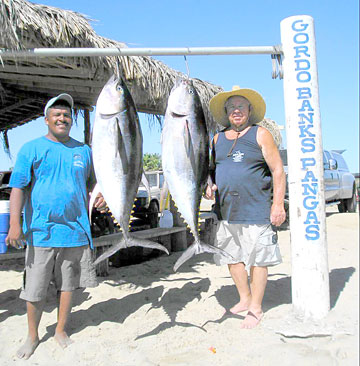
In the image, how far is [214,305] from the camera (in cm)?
379

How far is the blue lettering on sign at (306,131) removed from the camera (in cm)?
313

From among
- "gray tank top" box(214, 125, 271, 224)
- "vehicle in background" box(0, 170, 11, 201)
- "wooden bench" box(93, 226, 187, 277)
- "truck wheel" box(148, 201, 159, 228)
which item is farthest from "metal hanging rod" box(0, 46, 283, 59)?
"truck wheel" box(148, 201, 159, 228)

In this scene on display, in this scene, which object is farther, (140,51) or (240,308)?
(240,308)

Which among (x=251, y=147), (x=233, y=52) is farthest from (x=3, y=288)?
(x=233, y=52)

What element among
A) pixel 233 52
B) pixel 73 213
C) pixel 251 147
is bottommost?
pixel 73 213

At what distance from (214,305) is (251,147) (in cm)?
171

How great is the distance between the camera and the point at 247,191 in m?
3.24

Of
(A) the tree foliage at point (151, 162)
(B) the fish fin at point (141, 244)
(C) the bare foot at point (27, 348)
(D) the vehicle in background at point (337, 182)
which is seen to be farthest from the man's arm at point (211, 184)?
(A) the tree foliage at point (151, 162)

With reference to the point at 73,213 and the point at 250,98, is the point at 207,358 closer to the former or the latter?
the point at 73,213

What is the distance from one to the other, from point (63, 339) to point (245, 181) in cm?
203

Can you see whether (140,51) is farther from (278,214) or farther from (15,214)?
(278,214)

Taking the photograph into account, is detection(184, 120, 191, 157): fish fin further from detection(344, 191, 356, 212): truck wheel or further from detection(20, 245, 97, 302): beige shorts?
detection(344, 191, 356, 212): truck wheel

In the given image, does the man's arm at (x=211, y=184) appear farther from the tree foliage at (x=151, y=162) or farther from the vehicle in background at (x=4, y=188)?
the tree foliage at (x=151, y=162)

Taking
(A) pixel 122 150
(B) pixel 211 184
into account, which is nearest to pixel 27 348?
(A) pixel 122 150
